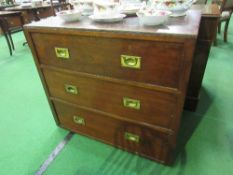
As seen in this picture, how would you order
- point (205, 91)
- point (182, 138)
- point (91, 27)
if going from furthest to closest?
point (205, 91) < point (182, 138) < point (91, 27)

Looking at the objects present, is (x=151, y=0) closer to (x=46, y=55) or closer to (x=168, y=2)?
(x=168, y=2)

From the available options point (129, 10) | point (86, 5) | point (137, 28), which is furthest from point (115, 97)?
point (86, 5)

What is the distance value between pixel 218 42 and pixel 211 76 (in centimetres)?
118

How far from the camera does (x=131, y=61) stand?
876 millimetres

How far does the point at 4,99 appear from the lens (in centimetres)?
199

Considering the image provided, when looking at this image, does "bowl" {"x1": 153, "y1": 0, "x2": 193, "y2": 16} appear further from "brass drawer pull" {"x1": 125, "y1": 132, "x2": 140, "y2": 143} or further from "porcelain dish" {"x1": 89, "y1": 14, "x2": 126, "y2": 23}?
"brass drawer pull" {"x1": 125, "y1": 132, "x2": 140, "y2": 143}

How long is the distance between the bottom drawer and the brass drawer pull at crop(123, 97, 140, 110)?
0.47 feet

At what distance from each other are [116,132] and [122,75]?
0.47 metres

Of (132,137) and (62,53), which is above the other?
(62,53)

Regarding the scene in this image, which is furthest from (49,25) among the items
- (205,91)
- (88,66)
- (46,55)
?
(205,91)

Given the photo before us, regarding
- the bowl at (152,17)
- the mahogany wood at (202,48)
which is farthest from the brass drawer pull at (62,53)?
the mahogany wood at (202,48)

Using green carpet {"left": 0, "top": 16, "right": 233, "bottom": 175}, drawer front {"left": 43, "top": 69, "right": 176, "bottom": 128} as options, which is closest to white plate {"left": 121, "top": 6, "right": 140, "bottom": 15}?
drawer front {"left": 43, "top": 69, "right": 176, "bottom": 128}

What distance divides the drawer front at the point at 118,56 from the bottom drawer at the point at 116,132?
0.35 m

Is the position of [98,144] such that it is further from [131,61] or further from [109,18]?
[109,18]
